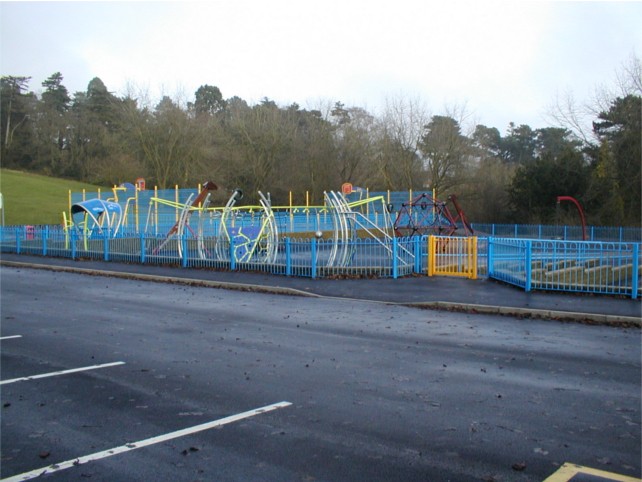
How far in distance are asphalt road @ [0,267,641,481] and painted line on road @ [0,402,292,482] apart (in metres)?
0.04

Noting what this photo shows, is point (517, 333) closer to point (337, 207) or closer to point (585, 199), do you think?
point (337, 207)

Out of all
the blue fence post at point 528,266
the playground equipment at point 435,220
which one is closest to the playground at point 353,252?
the blue fence post at point 528,266

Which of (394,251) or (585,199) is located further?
(585,199)

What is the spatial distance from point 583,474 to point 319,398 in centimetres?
283

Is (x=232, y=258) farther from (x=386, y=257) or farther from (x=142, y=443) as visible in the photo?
(x=142, y=443)

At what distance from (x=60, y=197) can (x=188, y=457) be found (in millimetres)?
67987

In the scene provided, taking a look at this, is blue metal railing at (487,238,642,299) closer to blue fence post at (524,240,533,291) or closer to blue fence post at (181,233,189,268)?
blue fence post at (524,240,533,291)

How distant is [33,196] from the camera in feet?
214

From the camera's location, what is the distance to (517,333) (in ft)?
35.4

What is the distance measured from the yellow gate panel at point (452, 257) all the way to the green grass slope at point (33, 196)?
142ft

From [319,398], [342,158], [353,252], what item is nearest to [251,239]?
[353,252]

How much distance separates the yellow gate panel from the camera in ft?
59.3

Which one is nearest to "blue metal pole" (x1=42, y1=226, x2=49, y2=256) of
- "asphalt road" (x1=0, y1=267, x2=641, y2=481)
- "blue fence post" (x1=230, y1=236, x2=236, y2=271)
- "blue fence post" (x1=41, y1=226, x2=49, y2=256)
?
"blue fence post" (x1=41, y1=226, x2=49, y2=256)

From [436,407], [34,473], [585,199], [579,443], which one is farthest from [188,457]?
[585,199]
